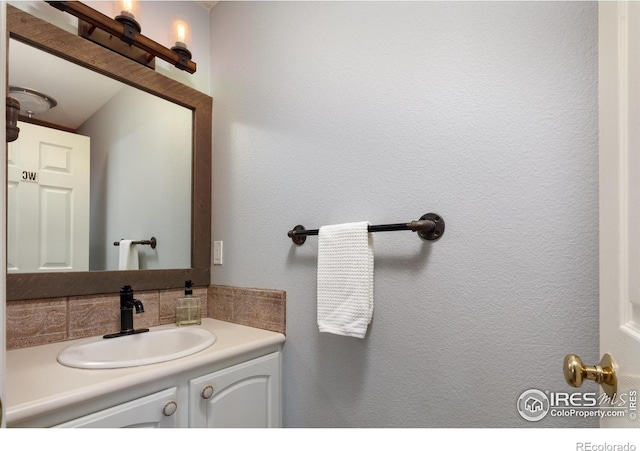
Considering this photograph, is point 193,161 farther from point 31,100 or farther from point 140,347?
point 140,347

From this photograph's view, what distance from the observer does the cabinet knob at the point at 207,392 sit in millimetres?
918

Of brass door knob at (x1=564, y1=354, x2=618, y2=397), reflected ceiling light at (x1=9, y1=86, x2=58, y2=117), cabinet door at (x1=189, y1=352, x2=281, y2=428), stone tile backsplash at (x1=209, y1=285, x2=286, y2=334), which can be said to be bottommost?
cabinet door at (x1=189, y1=352, x2=281, y2=428)

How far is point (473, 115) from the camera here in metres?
0.86

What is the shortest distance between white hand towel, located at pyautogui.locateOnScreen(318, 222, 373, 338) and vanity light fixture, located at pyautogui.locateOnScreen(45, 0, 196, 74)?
1013 mm

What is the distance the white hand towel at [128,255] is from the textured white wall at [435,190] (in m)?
0.44

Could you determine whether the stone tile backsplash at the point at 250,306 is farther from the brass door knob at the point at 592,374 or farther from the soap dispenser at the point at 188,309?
the brass door knob at the point at 592,374

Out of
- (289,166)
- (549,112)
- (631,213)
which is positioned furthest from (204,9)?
(631,213)

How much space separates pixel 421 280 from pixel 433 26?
75cm

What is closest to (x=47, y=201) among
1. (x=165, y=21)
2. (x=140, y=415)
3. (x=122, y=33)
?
(x=122, y=33)

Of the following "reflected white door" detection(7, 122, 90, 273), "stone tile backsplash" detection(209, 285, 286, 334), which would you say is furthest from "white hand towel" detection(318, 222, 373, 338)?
"reflected white door" detection(7, 122, 90, 273)

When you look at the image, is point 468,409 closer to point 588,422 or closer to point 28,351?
point 588,422

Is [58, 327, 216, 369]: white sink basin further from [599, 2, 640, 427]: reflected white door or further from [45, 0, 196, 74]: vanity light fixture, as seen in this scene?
[45, 0, 196, 74]: vanity light fixture

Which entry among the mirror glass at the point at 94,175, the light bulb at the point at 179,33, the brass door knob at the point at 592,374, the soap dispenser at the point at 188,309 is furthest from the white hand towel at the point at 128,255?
the brass door knob at the point at 592,374

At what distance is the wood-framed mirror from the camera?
3.31 feet
